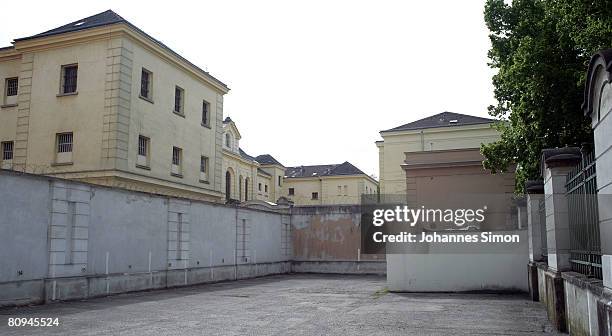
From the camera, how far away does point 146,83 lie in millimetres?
25734

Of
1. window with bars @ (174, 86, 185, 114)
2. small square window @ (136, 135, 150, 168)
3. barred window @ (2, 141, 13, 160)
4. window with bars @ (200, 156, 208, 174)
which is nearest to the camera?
small square window @ (136, 135, 150, 168)

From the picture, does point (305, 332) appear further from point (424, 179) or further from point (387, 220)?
point (424, 179)

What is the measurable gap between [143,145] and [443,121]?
2803cm

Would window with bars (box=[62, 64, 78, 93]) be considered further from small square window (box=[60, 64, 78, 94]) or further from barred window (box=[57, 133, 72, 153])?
barred window (box=[57, 133, 72, 153])

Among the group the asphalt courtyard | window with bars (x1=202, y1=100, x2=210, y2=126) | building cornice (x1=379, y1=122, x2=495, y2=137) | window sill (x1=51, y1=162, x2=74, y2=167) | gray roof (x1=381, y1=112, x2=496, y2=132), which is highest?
gray roof (x1=381, y1=112, x2=496, y2=132)

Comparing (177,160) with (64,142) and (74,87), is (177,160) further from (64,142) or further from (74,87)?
(74,87)

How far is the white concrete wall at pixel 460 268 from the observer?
18.0m

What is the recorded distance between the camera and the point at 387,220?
26703mm

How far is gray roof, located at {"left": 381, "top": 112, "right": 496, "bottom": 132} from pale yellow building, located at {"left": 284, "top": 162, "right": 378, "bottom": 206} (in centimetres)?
2738

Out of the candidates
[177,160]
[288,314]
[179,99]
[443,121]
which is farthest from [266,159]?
[288,314]

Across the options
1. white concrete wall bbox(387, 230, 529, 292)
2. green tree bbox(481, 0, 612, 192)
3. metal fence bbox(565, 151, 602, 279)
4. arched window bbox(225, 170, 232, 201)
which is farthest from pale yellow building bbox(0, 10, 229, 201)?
arched window bbox(225, 170, 232, 201)

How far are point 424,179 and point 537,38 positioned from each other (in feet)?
43.8

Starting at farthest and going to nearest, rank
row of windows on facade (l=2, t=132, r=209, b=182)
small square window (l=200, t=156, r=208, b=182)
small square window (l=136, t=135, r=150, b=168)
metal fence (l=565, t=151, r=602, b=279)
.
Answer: small square window (l=200, t=156, r=208, b=182) → small square window (l=136, t=135, r=150, b=168) → row of windows on facade (l=2, t=132, r=209, b=182) → metal fence (l=565, t=151, r=602, b=279)

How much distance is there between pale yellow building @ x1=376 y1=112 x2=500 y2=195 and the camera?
4316cm
